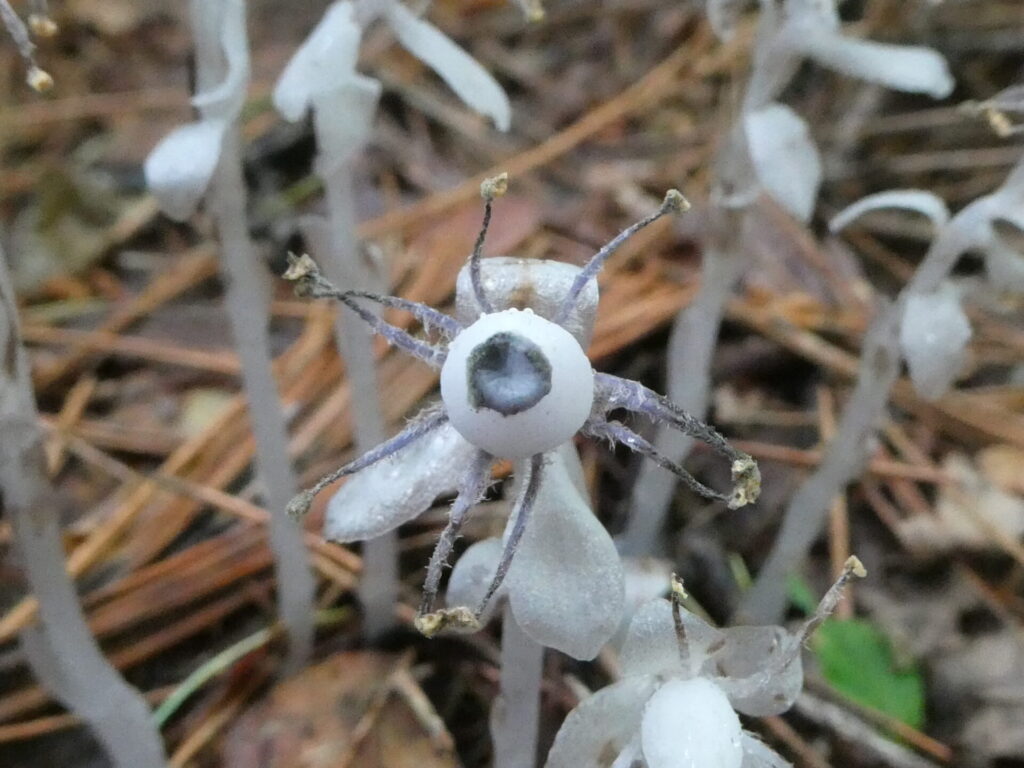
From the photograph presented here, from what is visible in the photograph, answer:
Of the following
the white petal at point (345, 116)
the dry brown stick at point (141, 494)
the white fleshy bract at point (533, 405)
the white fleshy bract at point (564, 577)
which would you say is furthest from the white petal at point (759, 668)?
the dry brown stick at point (141, 494)

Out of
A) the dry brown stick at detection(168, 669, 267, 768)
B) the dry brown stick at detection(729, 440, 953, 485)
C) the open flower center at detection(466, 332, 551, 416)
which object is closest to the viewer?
the open flower center at detection(466, 332, 551, 416)

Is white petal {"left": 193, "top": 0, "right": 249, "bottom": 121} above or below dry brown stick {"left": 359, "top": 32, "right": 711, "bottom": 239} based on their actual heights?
below

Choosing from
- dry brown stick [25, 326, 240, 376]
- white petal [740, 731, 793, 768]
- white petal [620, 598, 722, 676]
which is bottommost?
white petal [740, 731, 793, 768]

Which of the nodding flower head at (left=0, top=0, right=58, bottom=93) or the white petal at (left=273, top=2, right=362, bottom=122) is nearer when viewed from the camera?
the nodding flower head at (left=0, top=0, right=58, bottom=93)

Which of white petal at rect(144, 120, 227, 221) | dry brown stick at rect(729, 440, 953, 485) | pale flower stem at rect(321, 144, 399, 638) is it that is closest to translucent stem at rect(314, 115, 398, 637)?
pale flower stem at rect(321, 144, 399, 638)

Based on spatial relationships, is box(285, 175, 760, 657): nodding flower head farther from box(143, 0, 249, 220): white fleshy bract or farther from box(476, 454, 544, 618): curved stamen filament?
box(143, 0, 249, 220): white fleshy bract

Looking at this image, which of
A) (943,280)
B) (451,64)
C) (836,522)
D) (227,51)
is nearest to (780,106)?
(943,280)

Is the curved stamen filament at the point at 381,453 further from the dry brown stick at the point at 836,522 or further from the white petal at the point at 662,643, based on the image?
the dry brown stick at the point at 836,522

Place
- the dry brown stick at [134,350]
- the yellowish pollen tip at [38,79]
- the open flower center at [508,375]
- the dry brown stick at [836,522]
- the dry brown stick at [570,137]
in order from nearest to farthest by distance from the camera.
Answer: the open flower center at [508,375], the yellowish pollen tip at [38,79], the dry brown stick at [836,522], the dry brown stick at [134,350], the dry brown stick at [570,137]
